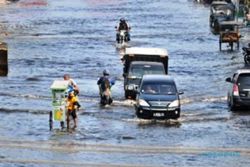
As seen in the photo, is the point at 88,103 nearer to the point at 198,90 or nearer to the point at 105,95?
the point at 105,95

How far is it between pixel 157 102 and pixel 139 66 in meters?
9.22

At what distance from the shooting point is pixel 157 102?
113ft

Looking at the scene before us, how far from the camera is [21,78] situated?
2005 inches

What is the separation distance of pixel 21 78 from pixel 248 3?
50.2 m

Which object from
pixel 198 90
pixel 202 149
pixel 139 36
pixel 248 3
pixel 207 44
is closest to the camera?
pixel 202 149

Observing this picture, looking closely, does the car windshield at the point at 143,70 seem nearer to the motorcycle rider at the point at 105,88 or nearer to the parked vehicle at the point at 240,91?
the motorcycle rider at the point at 105,88

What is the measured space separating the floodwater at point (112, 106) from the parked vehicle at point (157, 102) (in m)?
0.33

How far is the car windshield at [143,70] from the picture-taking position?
4278 centimetres

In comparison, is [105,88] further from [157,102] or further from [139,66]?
[139,66]

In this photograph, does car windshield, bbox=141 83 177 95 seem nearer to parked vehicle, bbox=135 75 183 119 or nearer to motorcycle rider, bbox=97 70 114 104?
parked vehicle, bbox=135 75 183 119

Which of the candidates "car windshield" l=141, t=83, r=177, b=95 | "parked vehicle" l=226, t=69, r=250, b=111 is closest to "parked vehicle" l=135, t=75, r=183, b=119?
"car windshield" l=141, t=83, r=177, b=95

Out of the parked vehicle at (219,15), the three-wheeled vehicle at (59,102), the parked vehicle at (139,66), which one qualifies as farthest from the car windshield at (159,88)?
the parked vehicle at (219,15)

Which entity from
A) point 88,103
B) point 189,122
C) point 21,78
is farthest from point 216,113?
point 21,78

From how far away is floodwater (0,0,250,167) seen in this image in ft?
88.0
